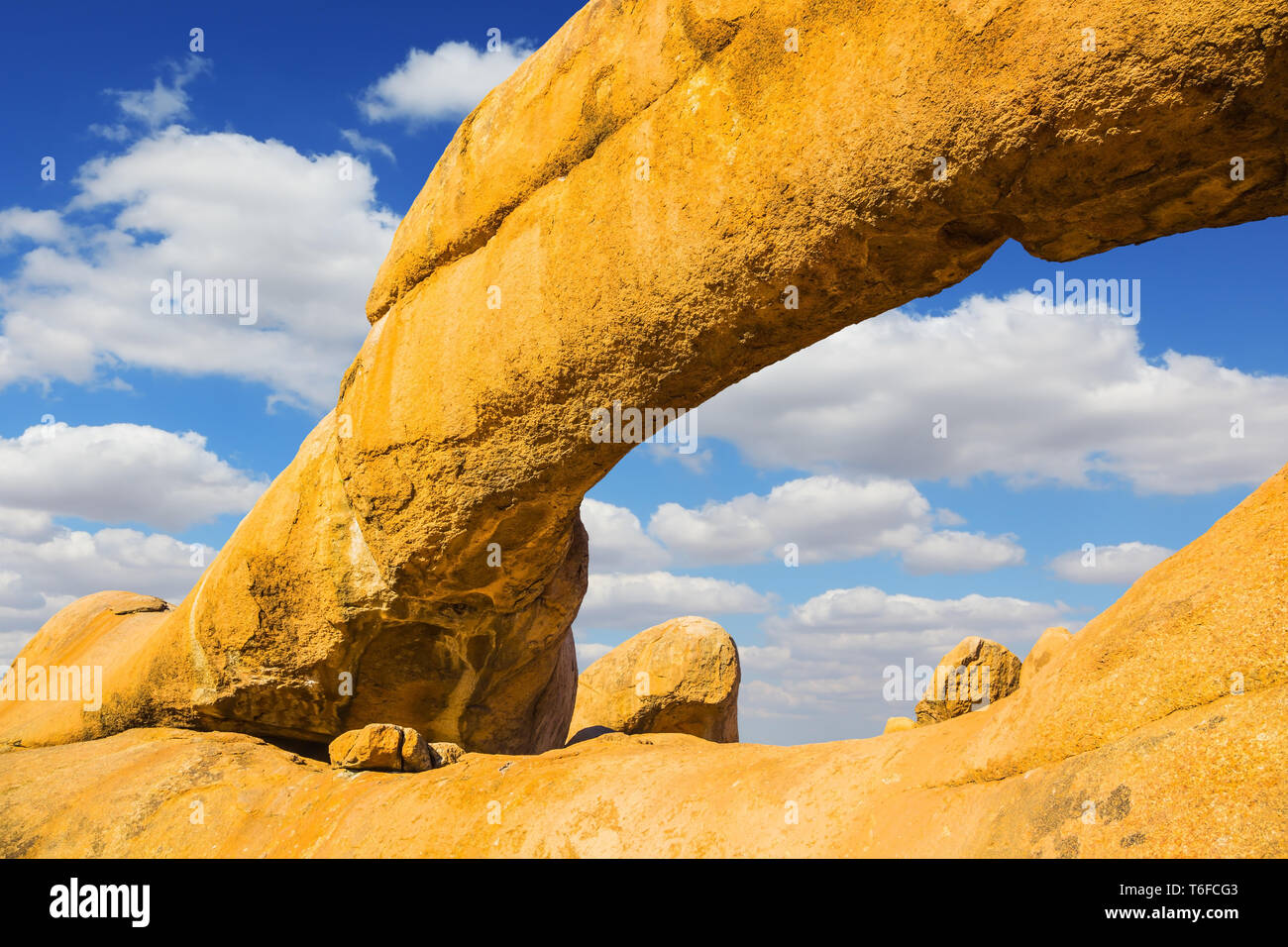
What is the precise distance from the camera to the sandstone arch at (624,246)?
11.6 feet

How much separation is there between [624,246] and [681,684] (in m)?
6.01

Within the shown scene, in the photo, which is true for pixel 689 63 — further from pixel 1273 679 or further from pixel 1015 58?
pixel 1273 679

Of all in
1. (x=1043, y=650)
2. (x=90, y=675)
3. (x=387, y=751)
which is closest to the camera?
(x=387, y=751)

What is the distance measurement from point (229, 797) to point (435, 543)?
1.96 meters

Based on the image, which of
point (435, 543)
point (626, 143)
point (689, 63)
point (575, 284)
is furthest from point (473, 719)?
point (689, 63)

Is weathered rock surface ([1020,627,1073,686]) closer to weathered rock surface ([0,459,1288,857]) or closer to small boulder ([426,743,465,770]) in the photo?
weathered rock surface ([0,459,1288,857])

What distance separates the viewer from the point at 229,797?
5781mm

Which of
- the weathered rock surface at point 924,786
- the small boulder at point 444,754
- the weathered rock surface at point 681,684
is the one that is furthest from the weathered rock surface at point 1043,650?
the small boulder at point 444,754

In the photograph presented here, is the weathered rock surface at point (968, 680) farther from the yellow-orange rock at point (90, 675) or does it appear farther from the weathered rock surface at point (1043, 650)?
the yellow-orange rock at point (90, 675)

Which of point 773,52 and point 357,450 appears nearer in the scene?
point 773,52

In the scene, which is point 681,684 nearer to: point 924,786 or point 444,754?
point 444,754

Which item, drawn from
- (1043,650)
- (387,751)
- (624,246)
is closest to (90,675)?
(387,751)

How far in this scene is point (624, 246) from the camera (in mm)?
4965

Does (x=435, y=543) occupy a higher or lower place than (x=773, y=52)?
lower
